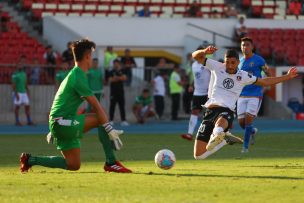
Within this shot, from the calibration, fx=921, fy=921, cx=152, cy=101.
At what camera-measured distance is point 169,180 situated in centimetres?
1235

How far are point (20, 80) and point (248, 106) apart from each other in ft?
43.2

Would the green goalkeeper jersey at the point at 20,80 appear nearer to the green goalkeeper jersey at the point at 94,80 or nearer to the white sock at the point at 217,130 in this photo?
the green goalkeeper jersey at the point at 94,80

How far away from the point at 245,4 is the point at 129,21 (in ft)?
22.7

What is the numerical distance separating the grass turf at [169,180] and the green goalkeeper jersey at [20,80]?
11.2 meters

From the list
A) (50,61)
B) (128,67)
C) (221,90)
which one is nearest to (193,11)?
(128,67)

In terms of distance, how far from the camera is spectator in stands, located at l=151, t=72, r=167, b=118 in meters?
33.4

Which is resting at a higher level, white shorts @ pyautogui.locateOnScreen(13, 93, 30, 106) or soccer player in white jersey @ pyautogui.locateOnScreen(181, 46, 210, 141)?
soccer player in white jersey @ pyautogui.locateOnScreen(181, 46, 210, 141)

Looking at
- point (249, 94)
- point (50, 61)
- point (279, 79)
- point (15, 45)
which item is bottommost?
point (50, 61)

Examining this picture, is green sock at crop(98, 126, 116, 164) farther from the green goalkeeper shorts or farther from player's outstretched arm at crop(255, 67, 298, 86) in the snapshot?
player's outstretched arm at crop(255, 67, 298, 86)

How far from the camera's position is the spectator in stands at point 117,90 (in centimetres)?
3083

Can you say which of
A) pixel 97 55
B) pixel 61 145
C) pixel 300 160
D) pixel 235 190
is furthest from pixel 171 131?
pixel 235 190

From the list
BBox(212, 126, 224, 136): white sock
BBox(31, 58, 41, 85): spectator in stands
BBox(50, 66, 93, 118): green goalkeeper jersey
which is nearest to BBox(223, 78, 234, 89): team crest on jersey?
BBox(212, 126, 224, 136): white sock

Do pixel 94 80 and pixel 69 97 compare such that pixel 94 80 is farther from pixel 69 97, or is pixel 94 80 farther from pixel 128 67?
pixel 69 97

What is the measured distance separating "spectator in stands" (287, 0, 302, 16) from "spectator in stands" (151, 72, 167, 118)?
10981mm
